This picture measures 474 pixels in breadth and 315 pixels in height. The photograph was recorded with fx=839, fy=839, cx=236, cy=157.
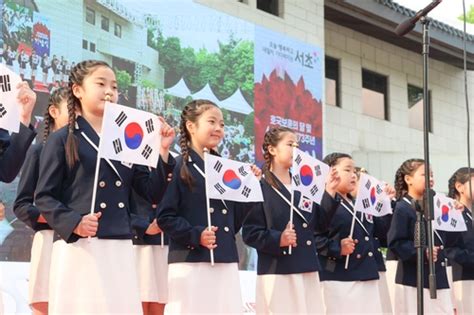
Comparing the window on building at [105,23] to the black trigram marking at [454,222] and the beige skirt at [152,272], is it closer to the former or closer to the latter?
the beige skirt at [152,272]

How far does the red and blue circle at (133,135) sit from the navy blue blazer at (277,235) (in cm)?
113

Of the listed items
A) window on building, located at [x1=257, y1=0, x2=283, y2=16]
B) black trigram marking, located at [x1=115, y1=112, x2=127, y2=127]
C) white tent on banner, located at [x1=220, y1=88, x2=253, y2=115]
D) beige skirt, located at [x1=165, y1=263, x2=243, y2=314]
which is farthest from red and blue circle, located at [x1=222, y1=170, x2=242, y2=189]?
window on building, located at [x1=257, y1=0, x2=283, y2=16]

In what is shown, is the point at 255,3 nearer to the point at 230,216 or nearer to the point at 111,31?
the point at 111,31

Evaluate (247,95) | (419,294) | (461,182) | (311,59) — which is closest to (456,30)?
(311,59)

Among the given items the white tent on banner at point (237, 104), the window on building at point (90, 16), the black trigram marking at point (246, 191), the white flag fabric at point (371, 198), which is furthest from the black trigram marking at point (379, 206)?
the white tent on banner at point (237, 104)

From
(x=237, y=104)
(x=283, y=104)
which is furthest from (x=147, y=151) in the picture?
(x=283, y=104)

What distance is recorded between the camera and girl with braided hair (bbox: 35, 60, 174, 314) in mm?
3438

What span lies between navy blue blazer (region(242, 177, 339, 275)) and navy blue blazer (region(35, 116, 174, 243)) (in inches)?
44.7

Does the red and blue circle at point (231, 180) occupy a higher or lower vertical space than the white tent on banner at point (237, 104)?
lower

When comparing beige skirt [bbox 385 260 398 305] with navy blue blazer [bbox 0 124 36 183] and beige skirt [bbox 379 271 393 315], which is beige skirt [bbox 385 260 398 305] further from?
navy blue blazer [bbox 0 124 36 183]

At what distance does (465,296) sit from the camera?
643cm

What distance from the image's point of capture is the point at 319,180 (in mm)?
5000

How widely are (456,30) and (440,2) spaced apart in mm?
11607

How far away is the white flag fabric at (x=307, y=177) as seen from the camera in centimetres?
486
